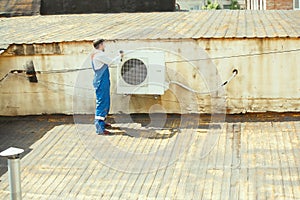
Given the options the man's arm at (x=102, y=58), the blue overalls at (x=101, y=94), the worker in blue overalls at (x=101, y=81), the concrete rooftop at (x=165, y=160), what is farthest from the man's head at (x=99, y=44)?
the concrete rooftop at (x=165, y=160)

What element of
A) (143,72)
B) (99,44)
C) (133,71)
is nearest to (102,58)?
(99,44)

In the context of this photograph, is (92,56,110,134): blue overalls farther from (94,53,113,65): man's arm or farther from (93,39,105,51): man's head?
(93,39,105,51): man's head

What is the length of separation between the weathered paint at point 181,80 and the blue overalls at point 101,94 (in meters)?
0.83

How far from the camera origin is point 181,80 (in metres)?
10.1

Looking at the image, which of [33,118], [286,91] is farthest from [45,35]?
[286,91]

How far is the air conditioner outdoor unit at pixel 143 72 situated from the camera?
984 cm

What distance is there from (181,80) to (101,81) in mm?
1688

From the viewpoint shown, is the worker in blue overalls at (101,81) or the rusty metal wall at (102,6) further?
the rusty metal wall at (102,6)

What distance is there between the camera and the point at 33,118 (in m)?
10.6

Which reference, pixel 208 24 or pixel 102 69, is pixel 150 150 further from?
pixel 208 24

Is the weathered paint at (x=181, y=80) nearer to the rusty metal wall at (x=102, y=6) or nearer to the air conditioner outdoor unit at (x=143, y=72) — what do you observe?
the air conditioner outdoor unit at (x=143, y=72)

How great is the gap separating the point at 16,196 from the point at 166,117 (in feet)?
15.0

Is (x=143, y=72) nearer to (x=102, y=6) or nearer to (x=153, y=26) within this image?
(x=153, y=26)

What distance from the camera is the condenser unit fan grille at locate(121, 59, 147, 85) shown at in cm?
988
